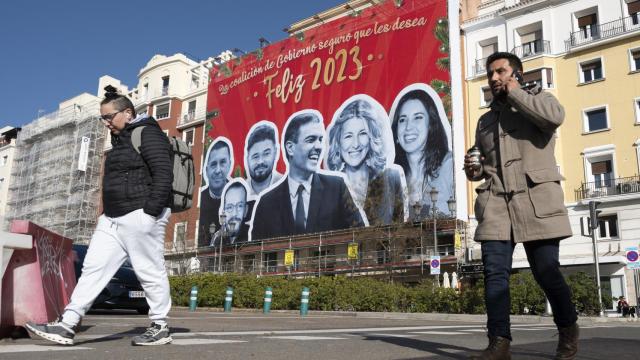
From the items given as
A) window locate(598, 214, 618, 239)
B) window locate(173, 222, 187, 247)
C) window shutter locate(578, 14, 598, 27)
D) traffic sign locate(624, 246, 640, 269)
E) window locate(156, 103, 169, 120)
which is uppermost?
window locate(156, 103, 169, 120)

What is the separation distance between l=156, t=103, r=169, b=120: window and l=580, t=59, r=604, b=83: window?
36.8 meters

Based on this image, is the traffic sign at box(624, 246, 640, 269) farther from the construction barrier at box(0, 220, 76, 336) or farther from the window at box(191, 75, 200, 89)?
the window at box(191, 75, 200, 89)

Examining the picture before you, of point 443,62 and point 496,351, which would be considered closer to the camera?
point 496,351

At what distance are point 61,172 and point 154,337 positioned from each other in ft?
202

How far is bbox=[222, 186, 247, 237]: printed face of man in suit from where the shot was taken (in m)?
43.2

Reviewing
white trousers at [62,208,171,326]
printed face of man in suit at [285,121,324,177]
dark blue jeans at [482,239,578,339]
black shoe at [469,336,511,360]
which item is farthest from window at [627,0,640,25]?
white trousers at [62,208,171,326]

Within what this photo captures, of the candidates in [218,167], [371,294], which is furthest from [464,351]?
[218,167]

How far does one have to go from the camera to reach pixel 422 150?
33594mm

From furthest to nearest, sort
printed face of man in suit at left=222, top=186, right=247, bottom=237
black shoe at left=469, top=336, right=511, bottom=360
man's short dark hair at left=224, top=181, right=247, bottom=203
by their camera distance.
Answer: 1. man's short dark hair at left=224, top=181, right=247, bottom=203
2. printed face of man in suit at left=222, top=186, right=247, bottom=237
3. black shoe at left=469, top=336, right=511, bottom=360

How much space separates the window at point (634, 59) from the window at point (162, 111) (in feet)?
128

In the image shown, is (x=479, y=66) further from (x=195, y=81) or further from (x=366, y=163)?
(x=195, y=81)

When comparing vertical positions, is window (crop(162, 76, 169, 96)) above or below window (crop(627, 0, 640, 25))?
above

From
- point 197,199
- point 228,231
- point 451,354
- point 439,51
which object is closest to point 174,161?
point 451,354

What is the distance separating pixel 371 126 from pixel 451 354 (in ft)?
108
